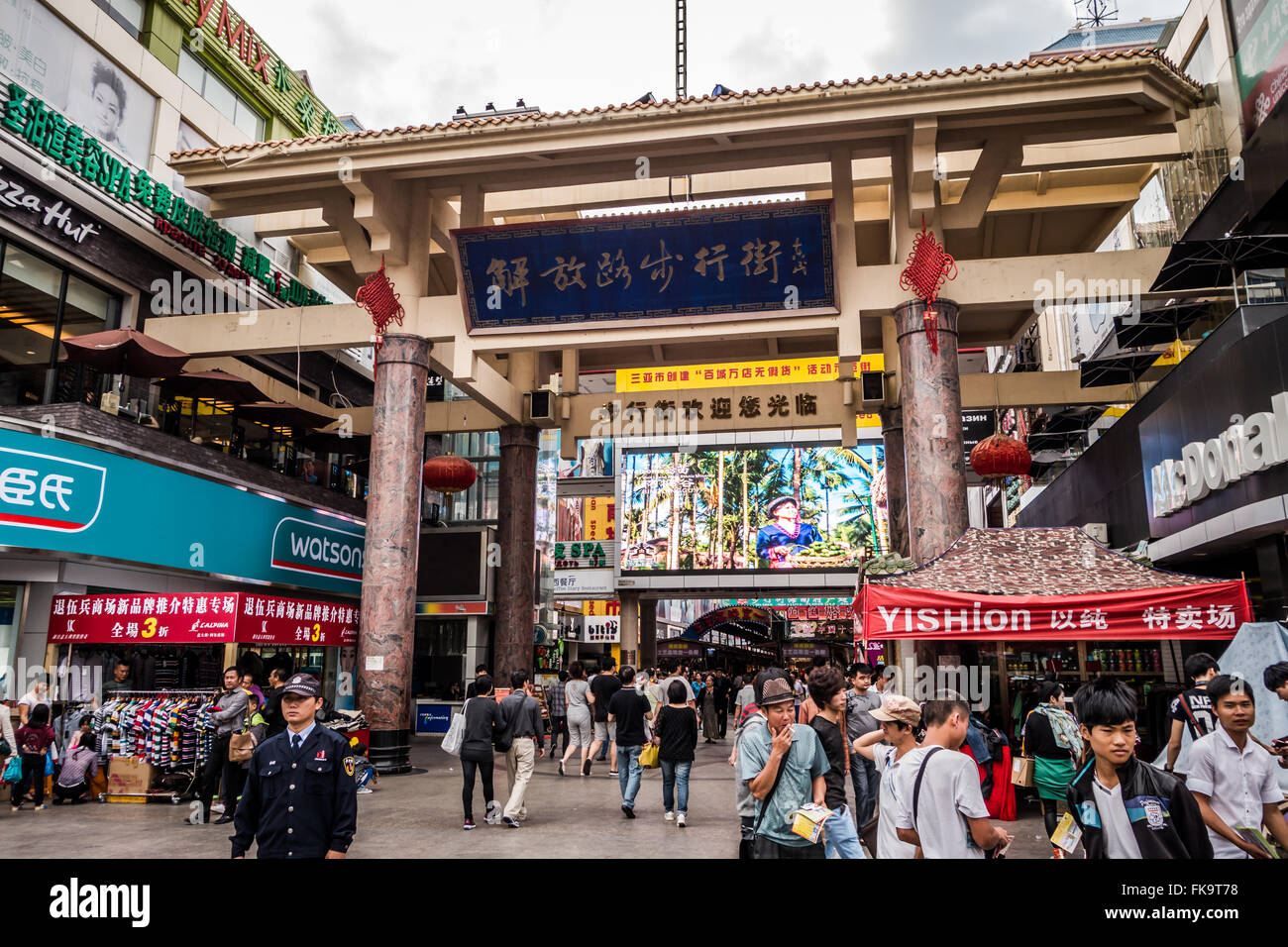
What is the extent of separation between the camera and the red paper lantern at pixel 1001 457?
1295cm

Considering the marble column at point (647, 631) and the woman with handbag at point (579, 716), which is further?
the marble column at point (647, 631)

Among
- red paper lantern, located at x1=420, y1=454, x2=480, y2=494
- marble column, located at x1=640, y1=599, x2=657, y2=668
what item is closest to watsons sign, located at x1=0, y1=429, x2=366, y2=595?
red paper lantern, located at x1=420, y1=454, x2=480, y2=494

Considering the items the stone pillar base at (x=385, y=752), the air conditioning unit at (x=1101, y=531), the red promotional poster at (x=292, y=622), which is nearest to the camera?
the red promotional poster at (x=292, y=622)

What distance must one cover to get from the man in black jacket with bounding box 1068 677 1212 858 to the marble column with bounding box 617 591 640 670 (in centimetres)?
2520

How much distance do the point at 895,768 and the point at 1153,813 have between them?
110cm

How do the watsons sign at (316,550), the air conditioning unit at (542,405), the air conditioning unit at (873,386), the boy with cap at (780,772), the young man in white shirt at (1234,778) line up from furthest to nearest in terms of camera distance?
the air conditioning unit at (542,405), the watsons sign at (316,550), the air conditioning unit at (873,386), the boy with cap at (780,772), the young man in white shirt at (1234,778)

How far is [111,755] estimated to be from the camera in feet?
35.9

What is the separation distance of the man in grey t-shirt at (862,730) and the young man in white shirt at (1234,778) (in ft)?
7.65

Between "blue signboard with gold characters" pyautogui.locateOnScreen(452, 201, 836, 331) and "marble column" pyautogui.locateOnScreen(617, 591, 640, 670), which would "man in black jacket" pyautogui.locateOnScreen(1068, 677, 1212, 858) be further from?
"marble column" pyautogui.locateOnScreen(617, 591, 640, 670)

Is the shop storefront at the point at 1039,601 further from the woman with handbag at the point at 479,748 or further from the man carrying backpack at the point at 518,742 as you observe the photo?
the woman with handbag at the point at 479,748

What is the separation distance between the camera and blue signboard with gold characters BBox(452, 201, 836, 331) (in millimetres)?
12602

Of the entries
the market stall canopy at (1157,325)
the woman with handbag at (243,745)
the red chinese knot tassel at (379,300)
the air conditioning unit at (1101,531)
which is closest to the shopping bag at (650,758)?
the woman with handbag at (243,745)

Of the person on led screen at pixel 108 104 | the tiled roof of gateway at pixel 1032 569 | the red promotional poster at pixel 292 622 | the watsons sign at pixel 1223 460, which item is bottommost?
the red promotional poster at pixel 292 622

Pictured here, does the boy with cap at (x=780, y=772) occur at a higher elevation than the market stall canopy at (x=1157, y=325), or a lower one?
lower
